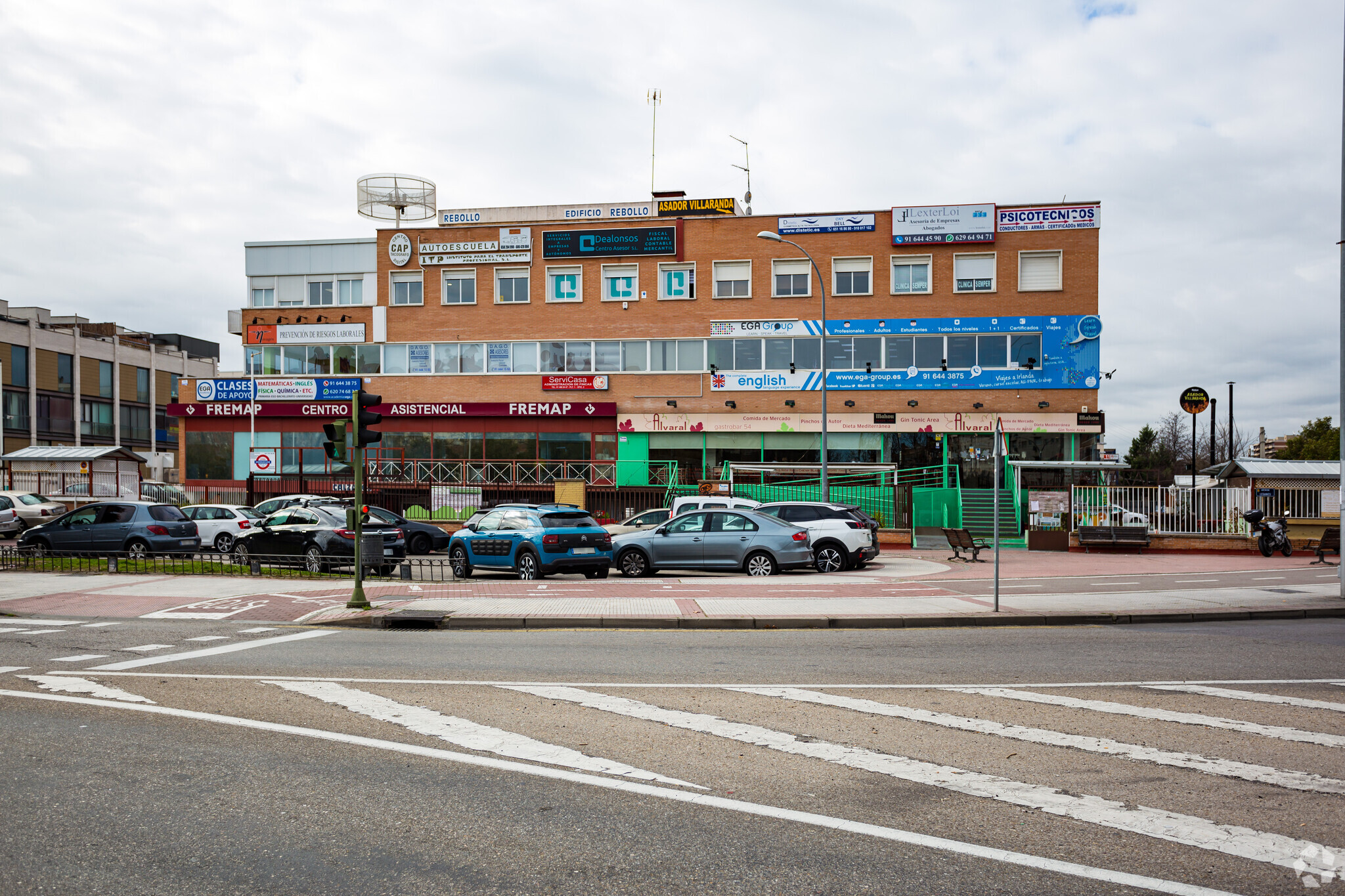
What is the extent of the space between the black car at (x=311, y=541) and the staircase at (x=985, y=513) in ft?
61.0

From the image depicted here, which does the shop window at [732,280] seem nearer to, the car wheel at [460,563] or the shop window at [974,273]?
the shop window at [974,273]

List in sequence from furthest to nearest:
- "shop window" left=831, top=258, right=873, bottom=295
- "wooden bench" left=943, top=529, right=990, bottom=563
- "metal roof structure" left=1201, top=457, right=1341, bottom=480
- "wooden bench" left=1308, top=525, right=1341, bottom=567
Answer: "shop window" left=831, top=258, right=873, bottom=295 < "metal roof structure" left=1201, top=457, right=1341, bottom=480 < "wooden bench" left=943, top=529, right=990, bottom=563 < "wooden bench" left=1308, top=525, right=1341, bottom=567

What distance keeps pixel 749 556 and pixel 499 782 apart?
13.8 metres

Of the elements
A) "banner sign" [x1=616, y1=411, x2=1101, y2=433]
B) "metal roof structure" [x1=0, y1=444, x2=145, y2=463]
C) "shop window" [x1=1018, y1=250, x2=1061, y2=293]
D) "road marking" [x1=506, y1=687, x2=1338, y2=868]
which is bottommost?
"road marking" [x1=506, y1=687, x2=1338, y2=868]

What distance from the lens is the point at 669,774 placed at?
577 cm

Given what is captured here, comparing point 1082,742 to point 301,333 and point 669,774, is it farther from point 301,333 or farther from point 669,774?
point 301,333

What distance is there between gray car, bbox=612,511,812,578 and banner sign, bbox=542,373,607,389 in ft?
69.7

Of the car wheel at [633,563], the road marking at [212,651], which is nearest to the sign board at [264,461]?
the car wheel at [633,563]

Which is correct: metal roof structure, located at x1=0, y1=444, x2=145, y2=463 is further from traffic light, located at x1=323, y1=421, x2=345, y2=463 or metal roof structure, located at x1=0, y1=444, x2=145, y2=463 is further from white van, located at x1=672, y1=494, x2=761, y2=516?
traffic light, located at x1=323, y1=421, x2=345, y2=463

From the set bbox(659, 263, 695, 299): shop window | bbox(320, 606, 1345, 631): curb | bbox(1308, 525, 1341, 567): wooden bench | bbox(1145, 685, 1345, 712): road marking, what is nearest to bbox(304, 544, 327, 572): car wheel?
bbox(320, 606, 1345, 631): curb

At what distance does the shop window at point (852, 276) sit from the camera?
127 ft

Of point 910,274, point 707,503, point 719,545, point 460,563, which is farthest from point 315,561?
point 910,274

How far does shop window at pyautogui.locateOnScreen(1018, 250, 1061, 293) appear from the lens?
1483 inches

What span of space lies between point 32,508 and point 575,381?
65.9 feet
